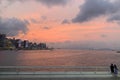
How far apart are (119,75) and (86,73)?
3.16 meters

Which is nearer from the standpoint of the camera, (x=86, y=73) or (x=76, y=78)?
(x=76, y=78)

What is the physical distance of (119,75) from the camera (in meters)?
27.6

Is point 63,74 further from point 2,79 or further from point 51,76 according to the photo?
point 2,79

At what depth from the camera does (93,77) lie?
26.5 metres

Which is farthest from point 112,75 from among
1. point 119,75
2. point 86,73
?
point 86,73

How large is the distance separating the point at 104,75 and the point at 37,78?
6382 millimetres

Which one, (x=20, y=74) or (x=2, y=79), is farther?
(x=20, y=74)

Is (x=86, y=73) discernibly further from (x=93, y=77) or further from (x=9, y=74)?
(x=9, y=74)

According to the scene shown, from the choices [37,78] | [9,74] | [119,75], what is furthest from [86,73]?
[9,74]

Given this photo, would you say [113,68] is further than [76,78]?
Yes

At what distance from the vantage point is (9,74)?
27047mm

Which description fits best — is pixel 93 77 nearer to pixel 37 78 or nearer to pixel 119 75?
pixel 119 75

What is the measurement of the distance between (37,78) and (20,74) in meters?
2.25

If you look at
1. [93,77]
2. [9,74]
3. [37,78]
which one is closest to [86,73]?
[93,77]
